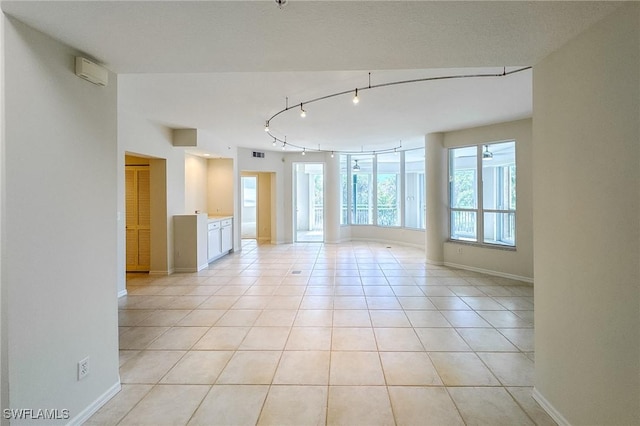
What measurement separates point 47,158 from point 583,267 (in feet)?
10.1

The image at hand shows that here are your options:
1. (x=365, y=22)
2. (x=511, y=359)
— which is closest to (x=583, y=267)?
(x=511, y=359)

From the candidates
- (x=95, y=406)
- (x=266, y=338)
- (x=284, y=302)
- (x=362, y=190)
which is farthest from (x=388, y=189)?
(x=95, y=406)

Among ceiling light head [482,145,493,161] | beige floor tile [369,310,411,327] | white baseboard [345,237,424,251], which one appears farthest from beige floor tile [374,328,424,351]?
white baseboard [345,237,424,251]

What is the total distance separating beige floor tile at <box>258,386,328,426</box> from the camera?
1938 mm

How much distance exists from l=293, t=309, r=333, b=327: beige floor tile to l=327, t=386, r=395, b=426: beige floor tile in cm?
118

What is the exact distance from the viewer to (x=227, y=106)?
435 cm

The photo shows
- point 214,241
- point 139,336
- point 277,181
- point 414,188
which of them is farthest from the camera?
point 277,181

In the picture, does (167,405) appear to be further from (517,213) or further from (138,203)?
(517,213)

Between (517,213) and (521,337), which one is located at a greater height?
(517,213)

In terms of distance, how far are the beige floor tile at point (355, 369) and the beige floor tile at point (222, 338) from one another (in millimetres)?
1000

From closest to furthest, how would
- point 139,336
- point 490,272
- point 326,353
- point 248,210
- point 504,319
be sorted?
point 326,353 < point 139,336 < point 504,319 < point 490,272 < point 248,210

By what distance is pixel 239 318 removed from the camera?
3.62 metres

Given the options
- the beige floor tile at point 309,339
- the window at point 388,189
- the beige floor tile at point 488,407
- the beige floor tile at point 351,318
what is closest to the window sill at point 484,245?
the window at point 388,189

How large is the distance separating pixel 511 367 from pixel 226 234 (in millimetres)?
6280
